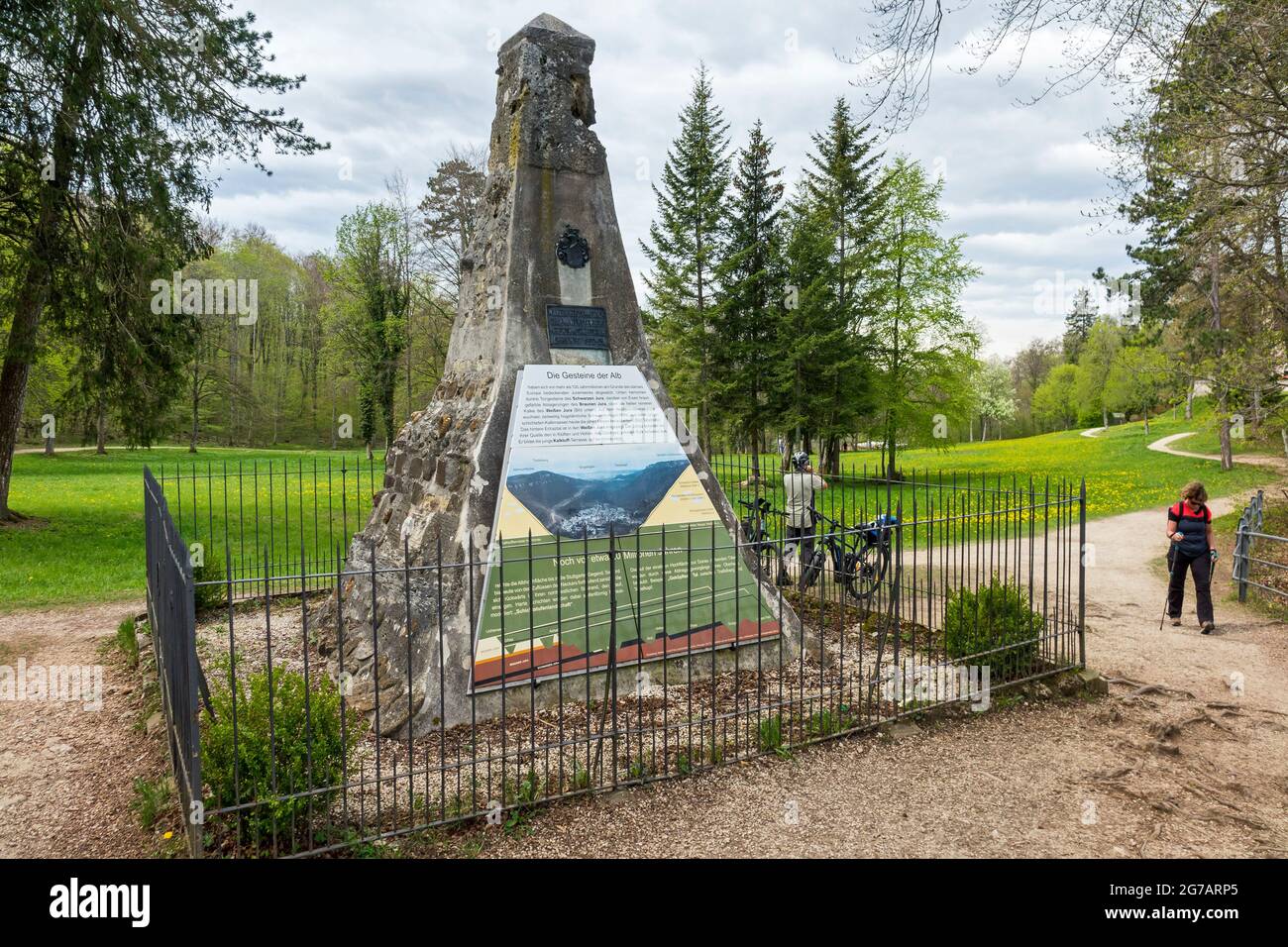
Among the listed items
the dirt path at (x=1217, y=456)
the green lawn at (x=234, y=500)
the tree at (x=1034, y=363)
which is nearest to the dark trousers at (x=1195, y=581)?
the green lawn at (x=234, y=500)

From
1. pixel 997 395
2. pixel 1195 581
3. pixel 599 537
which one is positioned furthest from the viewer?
pixel 997 395

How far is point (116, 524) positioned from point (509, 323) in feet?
48.5

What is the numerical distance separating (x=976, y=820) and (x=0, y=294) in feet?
61.3

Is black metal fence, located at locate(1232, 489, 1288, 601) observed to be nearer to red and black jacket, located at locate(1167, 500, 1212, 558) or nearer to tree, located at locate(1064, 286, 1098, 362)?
red and black jacket, located at locate(1167, 500, 1212, 558)

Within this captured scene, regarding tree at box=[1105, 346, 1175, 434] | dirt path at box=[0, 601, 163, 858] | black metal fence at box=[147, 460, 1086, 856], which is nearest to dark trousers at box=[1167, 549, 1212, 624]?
black metal fence at box=[147, 460, 1086, 856]

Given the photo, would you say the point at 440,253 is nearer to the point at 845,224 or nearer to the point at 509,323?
the point at 845,224

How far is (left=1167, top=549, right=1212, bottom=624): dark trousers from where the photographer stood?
30.7 feet

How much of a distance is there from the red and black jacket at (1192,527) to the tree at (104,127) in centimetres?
1561

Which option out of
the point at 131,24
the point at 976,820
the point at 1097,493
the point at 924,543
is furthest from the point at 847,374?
the point at 976,820

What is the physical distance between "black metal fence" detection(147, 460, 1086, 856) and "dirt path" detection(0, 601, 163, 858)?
1.76ft

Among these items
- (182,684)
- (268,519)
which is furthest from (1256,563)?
(268,519)

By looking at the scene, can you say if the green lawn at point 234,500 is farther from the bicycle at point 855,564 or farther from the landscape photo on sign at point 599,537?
the landscape photo on sign at point 599,537

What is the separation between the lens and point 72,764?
5.82 metres

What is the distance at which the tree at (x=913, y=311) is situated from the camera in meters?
29.0
